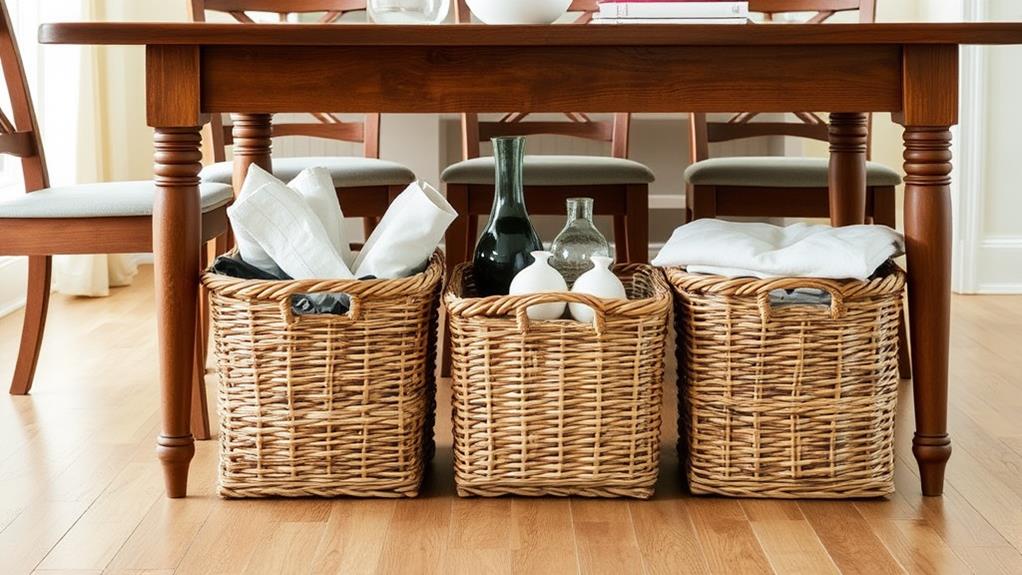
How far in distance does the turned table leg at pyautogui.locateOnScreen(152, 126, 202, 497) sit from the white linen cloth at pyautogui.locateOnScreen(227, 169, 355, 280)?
8 cm

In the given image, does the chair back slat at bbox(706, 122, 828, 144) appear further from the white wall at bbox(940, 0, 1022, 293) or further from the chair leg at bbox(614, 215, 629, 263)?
the white wall at bbox(940, 0, 1022, 293)

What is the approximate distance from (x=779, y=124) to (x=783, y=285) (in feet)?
4.94

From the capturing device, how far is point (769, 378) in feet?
5.97

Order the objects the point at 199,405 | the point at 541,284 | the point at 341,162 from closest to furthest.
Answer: the point at 541,284, the point at 199,405, the point at 341,162

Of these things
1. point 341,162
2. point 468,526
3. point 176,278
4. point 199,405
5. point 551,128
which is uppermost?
point 551,128

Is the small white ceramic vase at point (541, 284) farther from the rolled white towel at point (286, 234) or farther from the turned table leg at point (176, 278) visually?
the turned table leg at point (176, 278)

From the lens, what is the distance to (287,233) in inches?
73.6

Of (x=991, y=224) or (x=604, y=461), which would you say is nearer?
(x=604, y=461)

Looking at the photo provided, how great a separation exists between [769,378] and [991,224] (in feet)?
7.44

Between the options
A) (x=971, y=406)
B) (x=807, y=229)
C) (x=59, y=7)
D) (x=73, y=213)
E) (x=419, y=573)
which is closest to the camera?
(x=419, y=573)

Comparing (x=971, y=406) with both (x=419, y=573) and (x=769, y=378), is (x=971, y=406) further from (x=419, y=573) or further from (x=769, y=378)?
(x=419, y=573)

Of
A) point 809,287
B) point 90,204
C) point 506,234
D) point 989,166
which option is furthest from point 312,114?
point 989,166

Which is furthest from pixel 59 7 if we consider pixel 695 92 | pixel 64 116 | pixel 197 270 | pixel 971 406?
pixel 971 406

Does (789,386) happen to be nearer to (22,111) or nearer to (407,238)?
(407,238)
